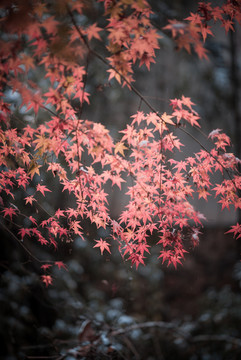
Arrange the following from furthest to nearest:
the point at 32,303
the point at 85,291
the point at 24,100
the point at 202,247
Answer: the point at 202,247, the point at 85,291, the point at 32,303, the point at 24,100

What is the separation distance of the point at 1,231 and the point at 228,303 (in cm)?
Answer: 349

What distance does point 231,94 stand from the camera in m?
5.87

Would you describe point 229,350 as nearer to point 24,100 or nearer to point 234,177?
point 234,177

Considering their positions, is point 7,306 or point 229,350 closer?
point 7,306

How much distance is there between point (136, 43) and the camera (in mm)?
1892

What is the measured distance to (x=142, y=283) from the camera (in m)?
5.10

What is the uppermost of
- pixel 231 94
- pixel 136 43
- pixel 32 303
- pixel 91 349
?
pixel 231 94

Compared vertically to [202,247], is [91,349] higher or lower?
lower

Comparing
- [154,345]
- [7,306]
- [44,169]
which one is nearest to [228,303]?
[154,345]

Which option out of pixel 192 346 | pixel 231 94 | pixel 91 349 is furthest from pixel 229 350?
pixel 231 94

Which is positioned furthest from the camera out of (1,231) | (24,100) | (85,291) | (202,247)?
(202,247)

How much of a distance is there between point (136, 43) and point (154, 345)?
139 inches

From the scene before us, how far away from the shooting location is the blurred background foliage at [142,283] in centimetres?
288

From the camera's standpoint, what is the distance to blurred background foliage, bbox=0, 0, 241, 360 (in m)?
2.88
